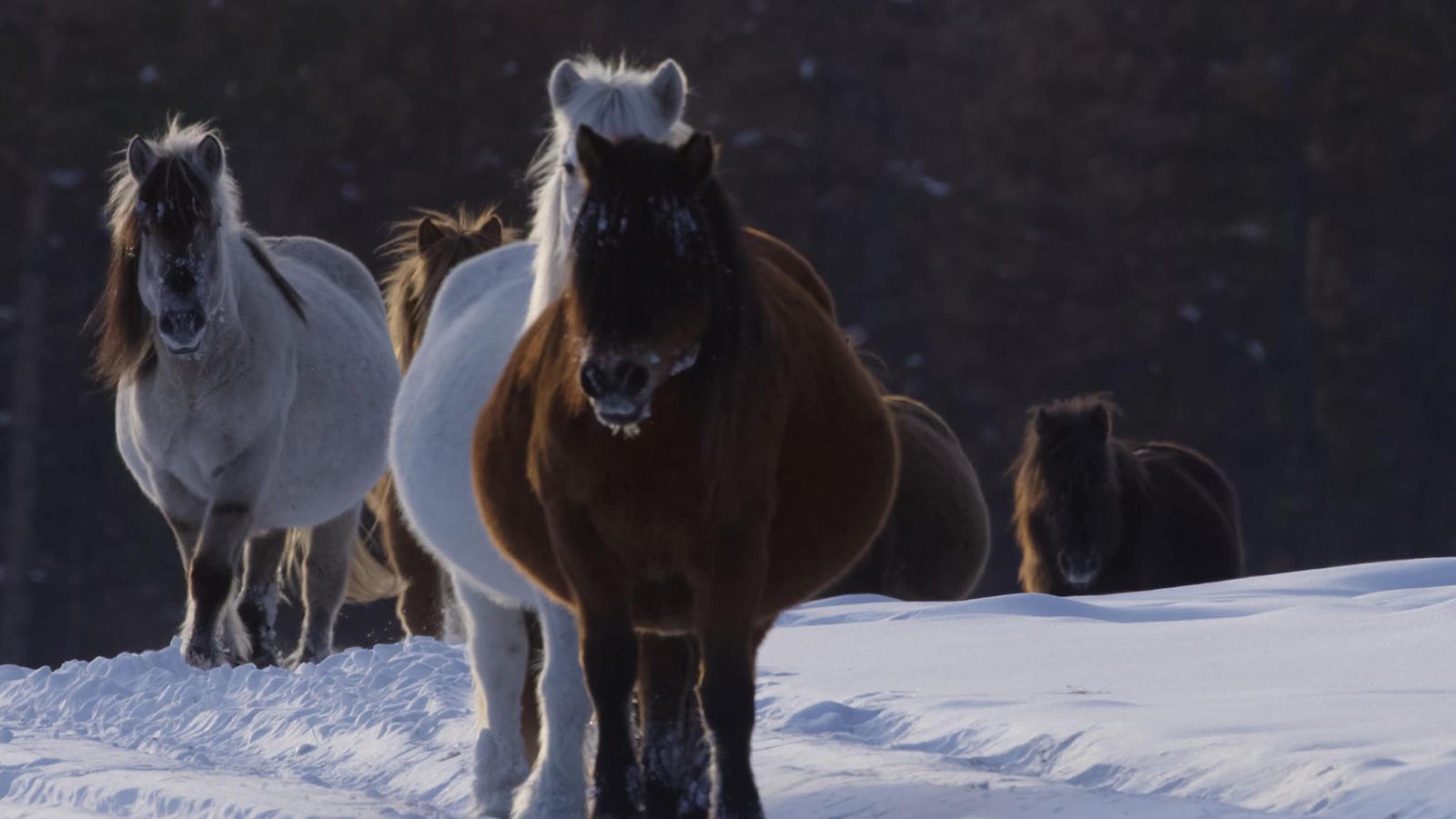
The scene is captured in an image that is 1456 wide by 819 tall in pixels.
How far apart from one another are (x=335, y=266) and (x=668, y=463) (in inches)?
292

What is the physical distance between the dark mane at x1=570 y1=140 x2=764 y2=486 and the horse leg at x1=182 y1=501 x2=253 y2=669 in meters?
5.19

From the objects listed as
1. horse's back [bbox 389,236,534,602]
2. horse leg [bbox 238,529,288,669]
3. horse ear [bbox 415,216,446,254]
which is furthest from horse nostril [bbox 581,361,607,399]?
horse leg [bbox 238,529,288,669]

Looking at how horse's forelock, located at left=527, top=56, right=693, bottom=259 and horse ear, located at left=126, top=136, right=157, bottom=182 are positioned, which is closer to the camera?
horse's forelock, located at left=527, top=56, right=693, bottom=259

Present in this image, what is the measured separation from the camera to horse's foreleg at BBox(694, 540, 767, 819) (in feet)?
12.3

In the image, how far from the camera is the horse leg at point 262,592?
9.17m

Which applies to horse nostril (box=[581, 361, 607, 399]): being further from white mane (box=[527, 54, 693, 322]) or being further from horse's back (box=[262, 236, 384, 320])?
horse's back (box=[262, 236, 384, 320])

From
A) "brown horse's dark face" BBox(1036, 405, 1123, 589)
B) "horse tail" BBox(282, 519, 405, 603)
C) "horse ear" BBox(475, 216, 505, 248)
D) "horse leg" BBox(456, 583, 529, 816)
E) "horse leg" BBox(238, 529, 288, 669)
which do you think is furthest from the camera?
"brown horse's dark face" BBox(1036, 405, 1123, 589)

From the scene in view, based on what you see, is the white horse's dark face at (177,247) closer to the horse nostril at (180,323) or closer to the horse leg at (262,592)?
the horse nostril at (180,323)

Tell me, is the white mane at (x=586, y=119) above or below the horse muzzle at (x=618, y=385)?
above

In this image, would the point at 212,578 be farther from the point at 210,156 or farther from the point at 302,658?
the point at 210,156

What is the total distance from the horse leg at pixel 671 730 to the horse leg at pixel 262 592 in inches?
205

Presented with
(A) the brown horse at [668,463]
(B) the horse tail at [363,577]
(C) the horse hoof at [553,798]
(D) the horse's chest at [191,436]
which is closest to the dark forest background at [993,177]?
(B) the horse tail at [363,577]

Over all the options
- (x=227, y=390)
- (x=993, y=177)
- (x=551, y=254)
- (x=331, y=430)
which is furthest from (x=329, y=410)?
(x=993, y=177)

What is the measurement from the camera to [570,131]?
446 centimetres
